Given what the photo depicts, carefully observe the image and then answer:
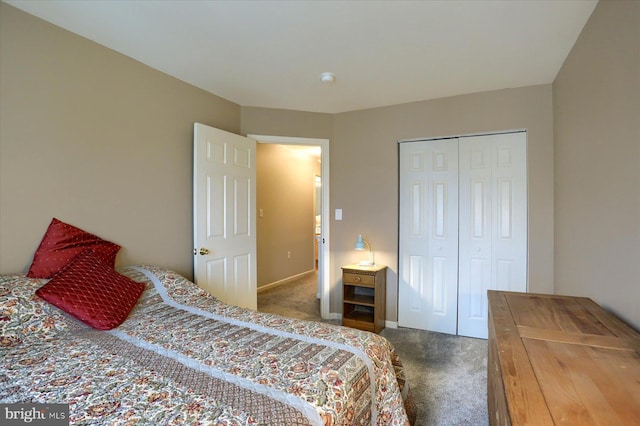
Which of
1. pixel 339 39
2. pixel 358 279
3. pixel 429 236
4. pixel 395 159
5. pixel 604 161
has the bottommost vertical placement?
pixel 358 279

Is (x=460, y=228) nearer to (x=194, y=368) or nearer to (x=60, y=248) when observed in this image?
(x=194, y=368)

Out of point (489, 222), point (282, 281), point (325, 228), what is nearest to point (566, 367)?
point (489, 222)

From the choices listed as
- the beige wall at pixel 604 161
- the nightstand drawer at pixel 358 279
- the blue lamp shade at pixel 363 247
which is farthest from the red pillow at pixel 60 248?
the beige wall at pixel 604 161

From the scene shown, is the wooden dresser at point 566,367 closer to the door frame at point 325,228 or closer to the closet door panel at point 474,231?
the closet door panel at point 474,231

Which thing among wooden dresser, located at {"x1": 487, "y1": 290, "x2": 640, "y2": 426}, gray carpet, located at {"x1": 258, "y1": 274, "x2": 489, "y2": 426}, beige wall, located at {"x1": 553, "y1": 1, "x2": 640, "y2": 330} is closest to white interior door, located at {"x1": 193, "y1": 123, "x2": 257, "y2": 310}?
gray carpet, located at {"x1": 258, "y1": 274, "x2": 489, "y2": 426}

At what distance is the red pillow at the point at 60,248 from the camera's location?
70.5 inches

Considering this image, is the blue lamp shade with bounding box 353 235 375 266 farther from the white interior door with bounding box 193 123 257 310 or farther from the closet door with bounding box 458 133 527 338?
the white interior door with bounding box 193 123 257 310

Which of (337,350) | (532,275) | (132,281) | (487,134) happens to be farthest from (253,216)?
(532,275)

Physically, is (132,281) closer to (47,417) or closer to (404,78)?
(47,417)

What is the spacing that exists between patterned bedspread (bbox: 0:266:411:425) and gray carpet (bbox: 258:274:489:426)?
0.37 m

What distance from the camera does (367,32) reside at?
1.99 m

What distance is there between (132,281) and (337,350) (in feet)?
4.50

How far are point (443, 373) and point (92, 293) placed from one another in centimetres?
238

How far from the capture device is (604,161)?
1.57 m
